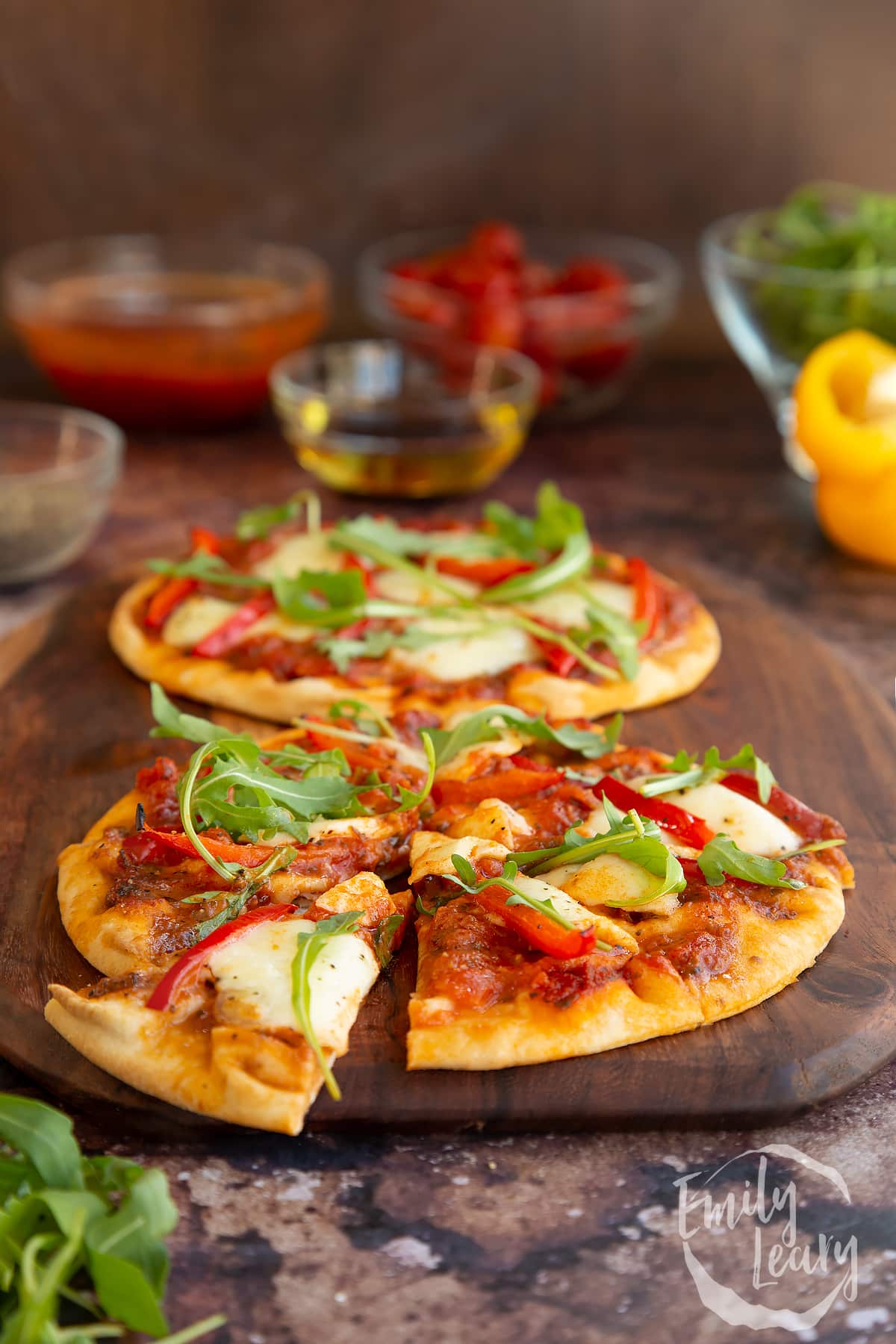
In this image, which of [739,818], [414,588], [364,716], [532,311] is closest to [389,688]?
[364,716]

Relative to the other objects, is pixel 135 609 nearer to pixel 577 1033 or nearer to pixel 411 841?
pixel 411 841

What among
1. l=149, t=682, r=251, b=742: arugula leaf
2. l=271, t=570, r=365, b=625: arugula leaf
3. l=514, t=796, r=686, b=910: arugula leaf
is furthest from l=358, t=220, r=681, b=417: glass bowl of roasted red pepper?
l=514, t=796, r=686, b=910: arugula leaf

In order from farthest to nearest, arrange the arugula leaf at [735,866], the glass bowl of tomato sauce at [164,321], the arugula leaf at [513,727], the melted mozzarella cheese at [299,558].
Answer: the glass bowl of tomato sauce at [164,321], the melted mozzarella cheese at [299,558], the arugula leaf at [513,727], the arugula leaf at [735,866]

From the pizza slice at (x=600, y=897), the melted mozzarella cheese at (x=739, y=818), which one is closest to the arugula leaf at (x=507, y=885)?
the pizza slice at (x=600, y=897)

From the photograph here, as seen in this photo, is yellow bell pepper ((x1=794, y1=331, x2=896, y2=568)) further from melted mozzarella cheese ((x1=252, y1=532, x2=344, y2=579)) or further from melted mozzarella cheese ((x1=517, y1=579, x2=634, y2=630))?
melted mozzarella cheese ((x1=252, y1=532, x2=344, y2=579))

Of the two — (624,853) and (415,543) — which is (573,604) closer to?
(415,543)

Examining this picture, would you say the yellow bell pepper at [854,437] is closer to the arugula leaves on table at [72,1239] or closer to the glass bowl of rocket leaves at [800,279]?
the glass bowl of rocket leaves at [800,279]
